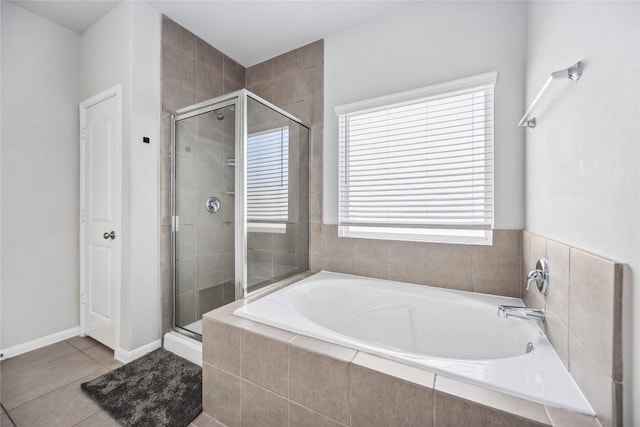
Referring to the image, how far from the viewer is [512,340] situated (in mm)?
1280

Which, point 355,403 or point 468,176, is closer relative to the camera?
point 355,403

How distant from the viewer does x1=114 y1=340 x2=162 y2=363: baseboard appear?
1.80 metres

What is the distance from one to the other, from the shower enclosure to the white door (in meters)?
0.38

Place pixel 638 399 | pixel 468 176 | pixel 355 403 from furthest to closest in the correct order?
pixel 468 176 < pixel 355 403 < pixel 638 399

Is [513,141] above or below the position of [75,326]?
above

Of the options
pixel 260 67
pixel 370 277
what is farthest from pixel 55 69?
pixel 370 277

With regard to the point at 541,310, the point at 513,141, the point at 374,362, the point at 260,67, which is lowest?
the point at 374,362

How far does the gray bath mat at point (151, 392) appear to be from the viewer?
1.31 metres

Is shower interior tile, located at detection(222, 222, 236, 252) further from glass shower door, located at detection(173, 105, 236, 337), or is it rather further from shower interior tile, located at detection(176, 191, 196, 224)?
shower interior tile, located at detection(176, 191, 196, 224)

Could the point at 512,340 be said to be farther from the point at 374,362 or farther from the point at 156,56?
the point at 156,56

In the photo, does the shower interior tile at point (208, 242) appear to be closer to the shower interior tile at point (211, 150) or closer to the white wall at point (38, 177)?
the shower interior tile at point (211, 150)

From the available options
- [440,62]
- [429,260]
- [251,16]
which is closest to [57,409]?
[429,260]

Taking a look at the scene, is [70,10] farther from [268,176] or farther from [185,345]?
[185,345]

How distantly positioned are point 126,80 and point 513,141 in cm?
267
